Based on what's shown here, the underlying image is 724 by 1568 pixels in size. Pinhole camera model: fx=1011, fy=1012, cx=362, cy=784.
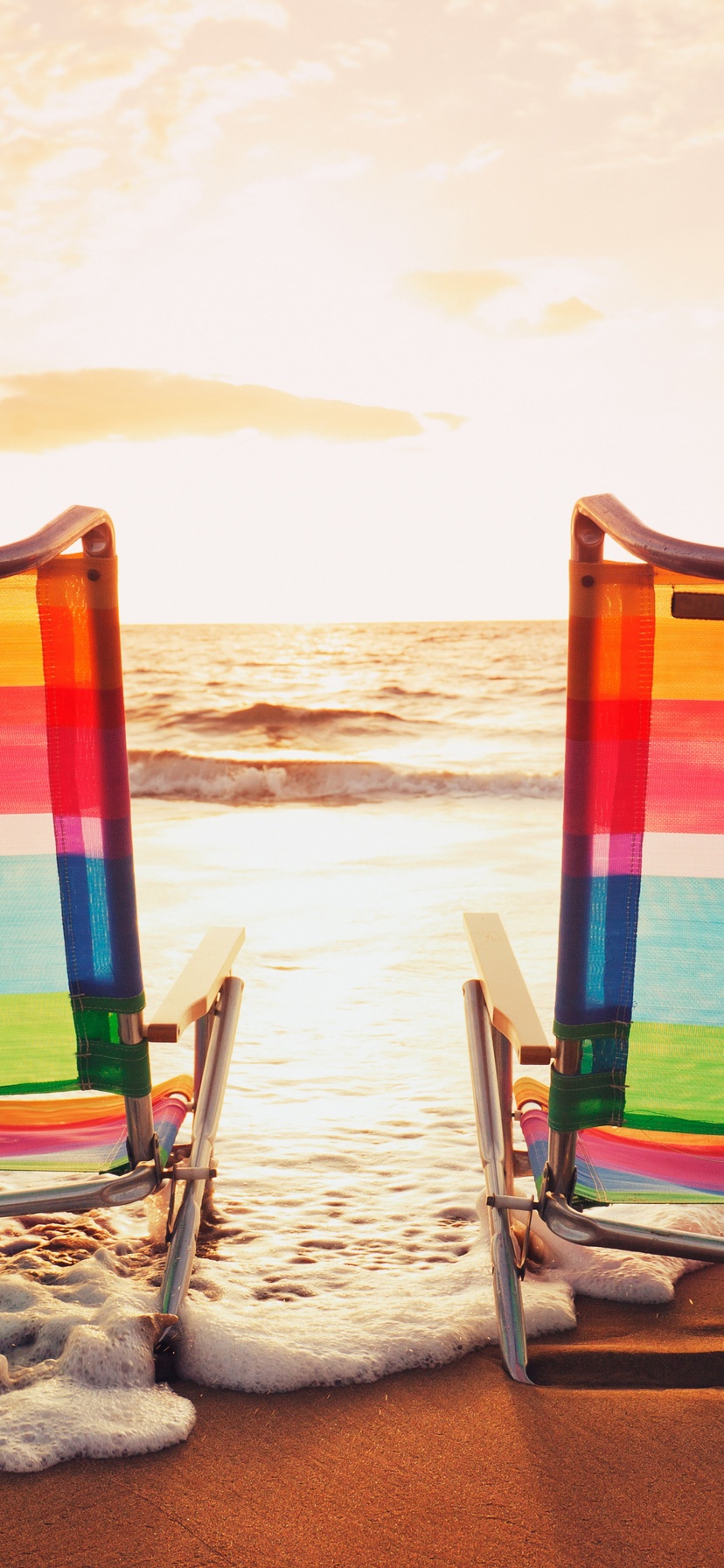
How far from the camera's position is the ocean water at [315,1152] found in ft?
5.67

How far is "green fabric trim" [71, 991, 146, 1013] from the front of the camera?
1.56 metres

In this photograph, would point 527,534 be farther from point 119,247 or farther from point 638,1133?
point 638,1133

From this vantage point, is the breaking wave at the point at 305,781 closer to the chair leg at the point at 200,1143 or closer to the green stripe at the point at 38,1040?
the chair leg at the point at 200,1143

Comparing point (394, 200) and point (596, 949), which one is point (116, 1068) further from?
point (394, 200)

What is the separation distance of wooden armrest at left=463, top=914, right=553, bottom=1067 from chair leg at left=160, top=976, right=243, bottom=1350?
506 mm

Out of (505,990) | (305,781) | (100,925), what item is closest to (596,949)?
(505,990)

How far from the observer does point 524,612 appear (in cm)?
4659

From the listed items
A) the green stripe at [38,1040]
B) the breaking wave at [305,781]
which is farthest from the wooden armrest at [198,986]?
the breaking wave at [305,781]

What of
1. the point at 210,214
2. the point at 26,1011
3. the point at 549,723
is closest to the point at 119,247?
the point at 210,214

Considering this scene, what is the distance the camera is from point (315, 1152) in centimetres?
279

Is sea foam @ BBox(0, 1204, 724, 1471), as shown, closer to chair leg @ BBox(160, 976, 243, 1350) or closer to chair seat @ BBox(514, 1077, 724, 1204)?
chair leg @ BBox(160, 976, 243, 1350)

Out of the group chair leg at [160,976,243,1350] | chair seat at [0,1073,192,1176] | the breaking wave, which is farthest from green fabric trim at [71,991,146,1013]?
the breaking wave

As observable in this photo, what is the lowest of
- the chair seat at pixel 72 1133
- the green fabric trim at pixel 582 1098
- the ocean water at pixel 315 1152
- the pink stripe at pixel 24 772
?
the ocean water at pixel 315 1152

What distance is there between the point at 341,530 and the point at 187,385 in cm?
1362
